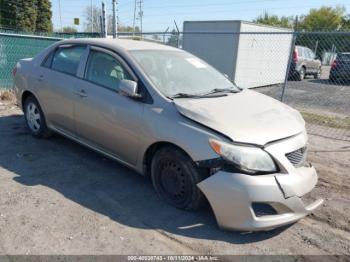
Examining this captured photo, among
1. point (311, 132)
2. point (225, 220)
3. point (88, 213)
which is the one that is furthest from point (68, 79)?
point (311, 132)

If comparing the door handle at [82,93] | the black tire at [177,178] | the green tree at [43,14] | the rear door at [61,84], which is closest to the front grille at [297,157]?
the black tire at [177,178]

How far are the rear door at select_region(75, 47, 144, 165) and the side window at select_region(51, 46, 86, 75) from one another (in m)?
0.27

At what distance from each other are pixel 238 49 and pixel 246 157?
9516 mm

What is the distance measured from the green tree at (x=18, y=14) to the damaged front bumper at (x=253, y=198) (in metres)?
33.7

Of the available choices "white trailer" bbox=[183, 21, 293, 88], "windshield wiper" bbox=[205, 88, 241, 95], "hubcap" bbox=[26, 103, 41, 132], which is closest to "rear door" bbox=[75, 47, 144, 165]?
"windshield wiper" bbox=[205, 88, 241, 95]

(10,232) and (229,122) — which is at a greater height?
(229,122)

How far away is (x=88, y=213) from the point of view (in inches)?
131

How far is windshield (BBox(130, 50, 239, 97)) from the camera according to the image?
3732 millimetres

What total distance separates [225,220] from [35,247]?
1.67 m

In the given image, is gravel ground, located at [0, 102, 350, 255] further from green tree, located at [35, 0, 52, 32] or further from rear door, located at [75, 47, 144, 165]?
green tree, located at [35, 0, 52, 32]

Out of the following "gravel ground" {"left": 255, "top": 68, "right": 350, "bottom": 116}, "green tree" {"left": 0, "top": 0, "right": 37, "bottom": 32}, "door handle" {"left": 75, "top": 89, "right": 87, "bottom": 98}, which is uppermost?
"green tree" {"left": 0, "top": 0, "right": 37, "bottom": 32}

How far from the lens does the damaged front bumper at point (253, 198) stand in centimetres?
282

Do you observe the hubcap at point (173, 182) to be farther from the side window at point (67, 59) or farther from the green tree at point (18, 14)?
the green tree at point (18, 14)

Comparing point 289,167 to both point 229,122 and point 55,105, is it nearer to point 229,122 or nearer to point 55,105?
point 229,122
